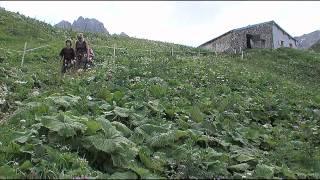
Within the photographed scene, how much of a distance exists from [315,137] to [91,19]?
171983 millimetres

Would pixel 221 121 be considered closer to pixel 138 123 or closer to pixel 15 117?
pixel 138 123

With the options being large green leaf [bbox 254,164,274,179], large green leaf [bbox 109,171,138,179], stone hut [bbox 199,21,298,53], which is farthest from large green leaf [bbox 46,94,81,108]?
stone hut [bbox 199,21,298,53]

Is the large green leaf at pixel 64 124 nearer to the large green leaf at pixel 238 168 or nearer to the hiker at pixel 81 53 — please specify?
the large green leaf at pixel 238 168

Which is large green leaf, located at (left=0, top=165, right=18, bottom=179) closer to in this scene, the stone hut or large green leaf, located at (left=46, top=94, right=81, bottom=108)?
large green leaf, located at (left=46, top=94, right=81, bottom=108)

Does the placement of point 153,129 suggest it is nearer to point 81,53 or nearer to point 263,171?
point 263,171

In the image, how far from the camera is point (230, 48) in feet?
204

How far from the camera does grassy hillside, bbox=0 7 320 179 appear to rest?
907cm

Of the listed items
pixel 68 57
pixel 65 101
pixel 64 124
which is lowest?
pixel 64 124

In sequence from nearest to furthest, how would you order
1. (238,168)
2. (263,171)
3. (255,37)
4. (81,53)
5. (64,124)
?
(263,171)
(238,168)
(64,124)
(81,53)
(255,37)

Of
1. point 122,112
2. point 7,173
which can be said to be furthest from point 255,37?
point 7,173

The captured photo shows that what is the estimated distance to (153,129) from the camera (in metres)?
11.1

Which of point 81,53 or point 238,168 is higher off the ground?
point 81,53

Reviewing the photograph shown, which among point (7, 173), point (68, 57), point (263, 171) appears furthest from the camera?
point (68, 57)

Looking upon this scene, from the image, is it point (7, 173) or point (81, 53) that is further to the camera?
point (81, 53)
